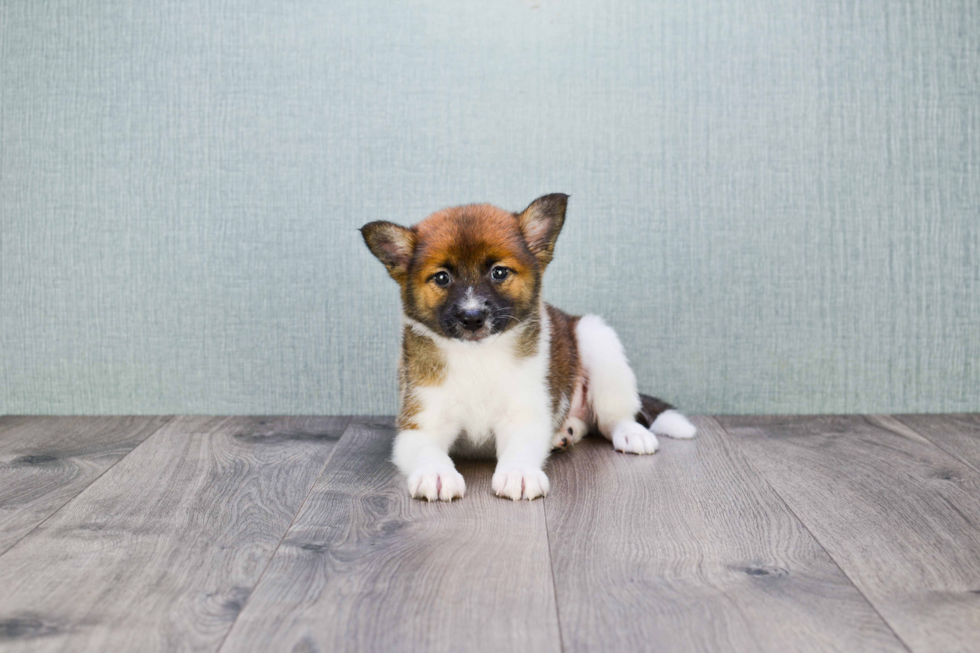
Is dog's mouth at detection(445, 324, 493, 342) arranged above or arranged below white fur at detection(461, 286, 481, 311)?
below

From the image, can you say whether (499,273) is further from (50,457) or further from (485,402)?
(50,457)

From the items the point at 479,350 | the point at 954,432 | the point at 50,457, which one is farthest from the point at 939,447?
the point at 50,457

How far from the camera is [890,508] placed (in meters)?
1.96

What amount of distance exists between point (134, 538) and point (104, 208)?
1628 mm

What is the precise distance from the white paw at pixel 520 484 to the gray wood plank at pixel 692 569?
4 cm

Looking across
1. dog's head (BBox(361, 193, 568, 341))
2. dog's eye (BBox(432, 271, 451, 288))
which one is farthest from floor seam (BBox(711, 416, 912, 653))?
dog's eye (BBox(432, 271, 451, 288))

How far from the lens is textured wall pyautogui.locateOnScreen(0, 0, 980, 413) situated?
2.94 m

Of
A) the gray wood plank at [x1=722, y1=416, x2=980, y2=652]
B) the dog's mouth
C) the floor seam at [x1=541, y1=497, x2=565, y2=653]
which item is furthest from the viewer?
the dog's mouth

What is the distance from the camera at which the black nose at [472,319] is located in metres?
2.04

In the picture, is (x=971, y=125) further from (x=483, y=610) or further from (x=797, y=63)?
(x=483, y=610)

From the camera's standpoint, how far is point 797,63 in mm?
2949

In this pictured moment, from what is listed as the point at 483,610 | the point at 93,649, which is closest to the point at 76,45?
the point at 93,649

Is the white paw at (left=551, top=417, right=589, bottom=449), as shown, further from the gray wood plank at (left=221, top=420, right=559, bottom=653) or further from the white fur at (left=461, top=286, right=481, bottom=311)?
the white fur at (left=461, top=286, right=481, bottom=311)

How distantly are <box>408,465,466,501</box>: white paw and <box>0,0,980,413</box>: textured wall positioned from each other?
105cm
